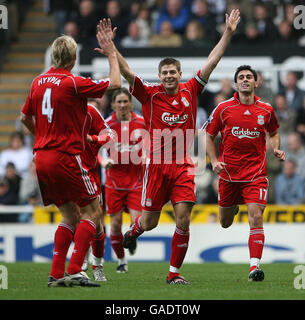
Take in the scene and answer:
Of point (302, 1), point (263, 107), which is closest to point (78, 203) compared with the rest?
point (263, 107)

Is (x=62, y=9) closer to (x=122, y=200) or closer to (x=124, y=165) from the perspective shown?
(x=124, y=165)

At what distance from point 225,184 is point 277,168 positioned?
5855 millimetres

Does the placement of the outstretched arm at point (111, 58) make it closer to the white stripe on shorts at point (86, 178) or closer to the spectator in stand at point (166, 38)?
the white stripe on shorts at point (86, 178)

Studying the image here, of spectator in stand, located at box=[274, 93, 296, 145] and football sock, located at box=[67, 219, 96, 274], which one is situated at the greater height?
spectator in stand, located at box=[274, 93, 296, 145]

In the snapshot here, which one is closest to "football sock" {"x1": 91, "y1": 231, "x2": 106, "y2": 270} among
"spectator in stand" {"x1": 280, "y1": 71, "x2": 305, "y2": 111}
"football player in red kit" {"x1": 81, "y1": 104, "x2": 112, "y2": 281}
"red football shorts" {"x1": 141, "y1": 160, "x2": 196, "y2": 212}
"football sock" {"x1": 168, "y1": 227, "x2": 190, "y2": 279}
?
"football player in red kit" {"x1": 81, "y1": 104, "x2": 112, "y2": 281}

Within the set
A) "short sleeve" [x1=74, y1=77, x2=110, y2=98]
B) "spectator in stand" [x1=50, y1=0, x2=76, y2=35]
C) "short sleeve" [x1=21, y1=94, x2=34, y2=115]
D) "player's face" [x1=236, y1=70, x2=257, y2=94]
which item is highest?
"spectator in stand" [x1=50, y1=0, x2=76, y2=35]

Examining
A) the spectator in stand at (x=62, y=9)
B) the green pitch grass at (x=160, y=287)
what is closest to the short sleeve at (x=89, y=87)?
the green pitch grass at (x=160, y=287)

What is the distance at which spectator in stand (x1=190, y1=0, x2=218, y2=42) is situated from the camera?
17.9 m

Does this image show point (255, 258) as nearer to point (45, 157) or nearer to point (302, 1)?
point (45, 157)

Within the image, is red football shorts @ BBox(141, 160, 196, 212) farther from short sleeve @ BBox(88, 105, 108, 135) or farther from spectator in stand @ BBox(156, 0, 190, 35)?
spectator in stand @ BBox(156, 0, 190, 35)

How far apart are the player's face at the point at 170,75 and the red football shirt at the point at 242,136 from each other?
1.07 m

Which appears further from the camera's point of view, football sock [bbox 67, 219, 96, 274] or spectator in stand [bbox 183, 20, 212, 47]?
spectator in stand [bbox 183, 20, 212, 47]

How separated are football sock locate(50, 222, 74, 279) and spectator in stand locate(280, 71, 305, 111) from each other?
29.5ft

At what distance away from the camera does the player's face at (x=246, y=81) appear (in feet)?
32.4
